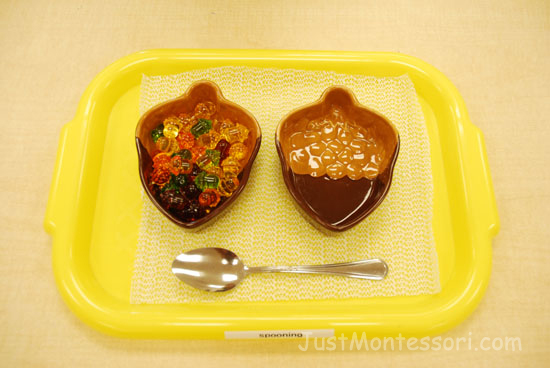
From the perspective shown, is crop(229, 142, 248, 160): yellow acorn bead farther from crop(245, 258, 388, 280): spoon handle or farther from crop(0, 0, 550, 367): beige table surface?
crop(0, 0, 550, 367): beige table surface

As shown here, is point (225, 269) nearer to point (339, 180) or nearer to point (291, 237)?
point (291, 237)

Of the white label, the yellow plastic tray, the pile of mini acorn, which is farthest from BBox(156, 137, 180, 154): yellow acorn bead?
the white label

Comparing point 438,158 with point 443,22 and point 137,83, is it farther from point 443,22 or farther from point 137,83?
point 137,83

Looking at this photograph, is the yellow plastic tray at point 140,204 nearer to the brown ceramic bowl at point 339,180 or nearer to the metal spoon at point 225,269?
the metal spoon at point 225,269

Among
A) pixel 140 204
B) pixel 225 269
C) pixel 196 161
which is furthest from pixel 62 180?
pixel 225 269

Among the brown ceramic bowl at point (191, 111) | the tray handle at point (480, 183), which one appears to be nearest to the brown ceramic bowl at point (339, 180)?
the brown ceramic bowl at point (191, 111)
